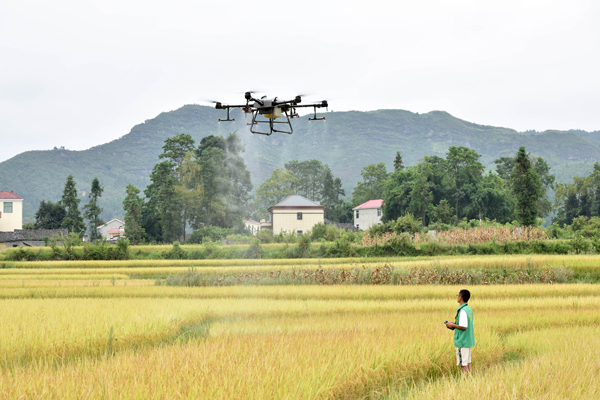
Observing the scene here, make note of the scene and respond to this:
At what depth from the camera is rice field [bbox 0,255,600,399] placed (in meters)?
5.60

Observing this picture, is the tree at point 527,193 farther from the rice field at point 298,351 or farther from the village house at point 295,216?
the rice field at point 298,351

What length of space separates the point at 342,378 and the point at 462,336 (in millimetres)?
2010

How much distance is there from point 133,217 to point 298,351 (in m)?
62.9

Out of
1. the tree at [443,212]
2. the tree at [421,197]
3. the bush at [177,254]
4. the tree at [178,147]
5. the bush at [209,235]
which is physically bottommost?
the bush at [177,254]

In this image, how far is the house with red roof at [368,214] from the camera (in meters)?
90.6

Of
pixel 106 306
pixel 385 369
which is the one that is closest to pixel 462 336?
pixel 385 369

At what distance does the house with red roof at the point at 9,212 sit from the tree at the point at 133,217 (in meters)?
18.6

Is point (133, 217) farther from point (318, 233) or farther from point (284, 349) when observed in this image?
point (284, 349)

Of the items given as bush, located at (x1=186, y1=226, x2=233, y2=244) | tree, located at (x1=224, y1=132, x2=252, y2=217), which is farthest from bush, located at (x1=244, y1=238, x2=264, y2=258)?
tree, located at (x1=224, y1=132, x2=252, y2=217)

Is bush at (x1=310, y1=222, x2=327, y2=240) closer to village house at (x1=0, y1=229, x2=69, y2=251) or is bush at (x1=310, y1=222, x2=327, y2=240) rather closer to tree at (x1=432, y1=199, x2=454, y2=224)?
tree at (x1=432, y1=199, x2=454, y2=224)

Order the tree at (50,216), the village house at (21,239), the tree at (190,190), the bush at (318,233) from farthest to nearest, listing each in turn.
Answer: the tree at (50,216) < the tree at (190,190) < the village house at (21,239) < the bush at (318,233)

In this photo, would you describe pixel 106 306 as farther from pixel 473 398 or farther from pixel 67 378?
pixel 473 398

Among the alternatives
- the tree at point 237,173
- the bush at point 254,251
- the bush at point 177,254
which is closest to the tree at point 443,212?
the tree at point 237,173

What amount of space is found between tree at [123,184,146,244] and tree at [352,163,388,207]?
176ft
